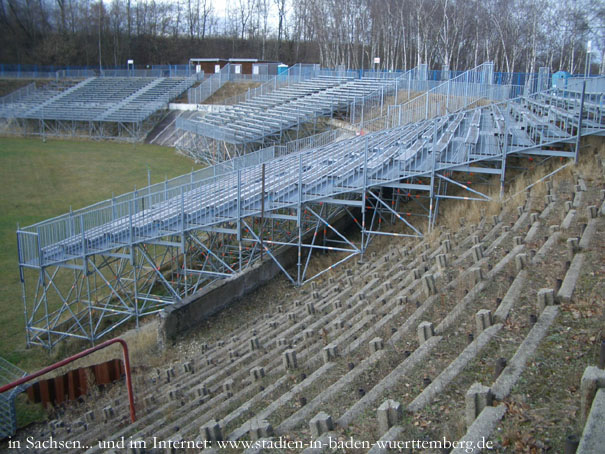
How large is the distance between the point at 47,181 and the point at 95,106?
18.9 m

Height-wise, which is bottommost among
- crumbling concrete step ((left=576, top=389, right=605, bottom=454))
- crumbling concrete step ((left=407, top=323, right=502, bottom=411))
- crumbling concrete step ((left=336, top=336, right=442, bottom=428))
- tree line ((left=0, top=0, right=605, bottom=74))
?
crumbling concrete step ((left=336, top=336, right=442, bottom=428))

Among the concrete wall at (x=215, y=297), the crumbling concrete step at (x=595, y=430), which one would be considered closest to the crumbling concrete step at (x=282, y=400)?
the crumbling concrete step at (x=595, y=430)

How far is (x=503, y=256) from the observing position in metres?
9.03

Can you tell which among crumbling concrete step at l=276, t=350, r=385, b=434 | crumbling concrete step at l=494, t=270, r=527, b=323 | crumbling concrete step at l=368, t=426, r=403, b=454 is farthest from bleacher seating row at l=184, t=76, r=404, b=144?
crumbling concrete step at l=368, t=426, r=403, b=454

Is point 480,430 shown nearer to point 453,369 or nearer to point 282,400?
point 453,369

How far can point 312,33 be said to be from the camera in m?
64.5

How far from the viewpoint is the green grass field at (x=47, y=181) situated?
13.7m

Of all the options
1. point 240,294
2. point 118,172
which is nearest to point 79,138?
point 118,172

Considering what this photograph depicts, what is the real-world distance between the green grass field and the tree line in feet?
66.2

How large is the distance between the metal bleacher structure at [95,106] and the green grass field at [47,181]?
256 centimetres

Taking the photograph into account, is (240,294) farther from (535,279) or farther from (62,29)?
(62,29)

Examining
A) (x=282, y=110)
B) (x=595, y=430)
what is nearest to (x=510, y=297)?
(x=595, y=430)

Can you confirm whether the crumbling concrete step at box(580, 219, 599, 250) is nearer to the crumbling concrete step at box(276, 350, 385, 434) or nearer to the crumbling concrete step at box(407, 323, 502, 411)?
the crumbling concrete step at box(407, 323, 502, 411)

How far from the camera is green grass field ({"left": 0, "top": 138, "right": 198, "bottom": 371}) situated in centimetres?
1370
